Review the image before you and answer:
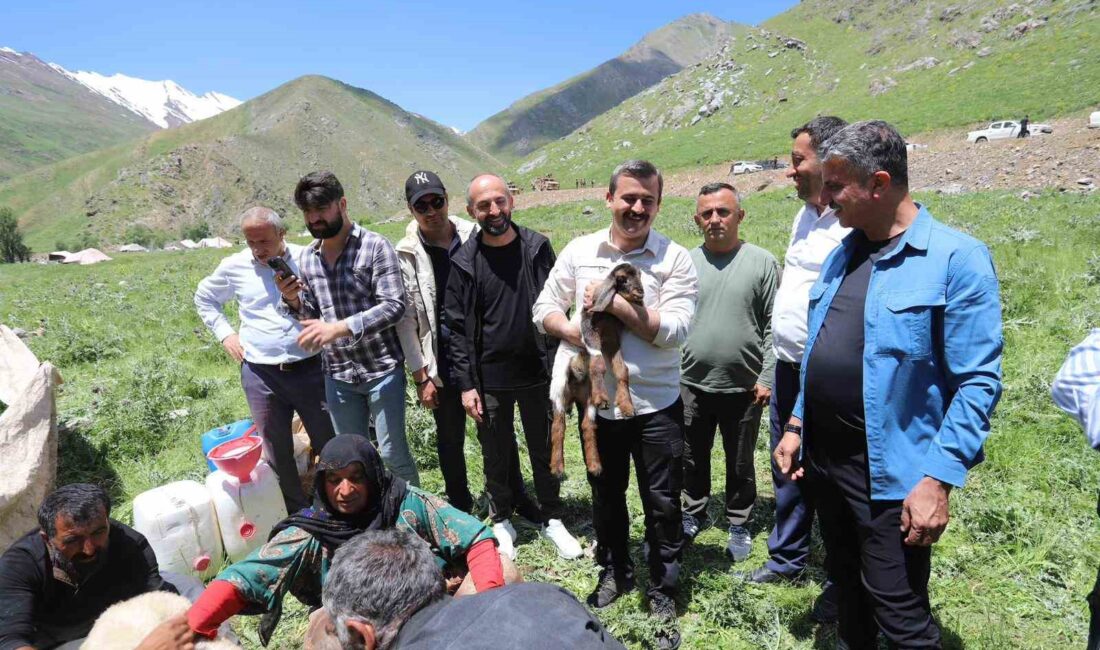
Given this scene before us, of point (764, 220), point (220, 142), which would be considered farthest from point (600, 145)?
point (220, 142)

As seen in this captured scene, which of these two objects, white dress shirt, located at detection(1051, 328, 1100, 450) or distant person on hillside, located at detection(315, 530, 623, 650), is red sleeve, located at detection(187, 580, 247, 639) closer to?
distant person on hillside, located at detection(315, 530, 623, 650)

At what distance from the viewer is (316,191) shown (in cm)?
360

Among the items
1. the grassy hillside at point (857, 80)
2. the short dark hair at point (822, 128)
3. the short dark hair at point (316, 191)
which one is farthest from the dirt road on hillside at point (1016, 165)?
the short dark hair at point (316, 191)

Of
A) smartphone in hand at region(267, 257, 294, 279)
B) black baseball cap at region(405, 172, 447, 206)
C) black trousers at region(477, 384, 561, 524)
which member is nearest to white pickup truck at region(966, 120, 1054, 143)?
black trousers at region(477, 384, 561, 524)

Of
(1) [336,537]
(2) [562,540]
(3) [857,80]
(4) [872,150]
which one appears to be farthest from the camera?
(3) [857,80]

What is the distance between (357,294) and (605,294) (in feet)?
6.08

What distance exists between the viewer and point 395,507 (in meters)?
2.62

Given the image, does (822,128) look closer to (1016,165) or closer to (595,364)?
(595,364)

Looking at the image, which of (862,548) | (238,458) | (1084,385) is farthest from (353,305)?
(1084,385)

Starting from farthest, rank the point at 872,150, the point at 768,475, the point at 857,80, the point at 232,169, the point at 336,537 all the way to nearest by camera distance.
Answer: the point at 232,169
the point at 857,80
the point at 768,475
the point at 336,537
the point at 872,150

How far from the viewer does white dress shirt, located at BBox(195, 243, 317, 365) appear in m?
4.14

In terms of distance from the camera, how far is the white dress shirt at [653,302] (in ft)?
→ 9.96

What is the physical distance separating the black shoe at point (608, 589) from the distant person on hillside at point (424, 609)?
1709 millimetres

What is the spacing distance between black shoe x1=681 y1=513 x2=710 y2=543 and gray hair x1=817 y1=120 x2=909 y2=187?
2785mm
